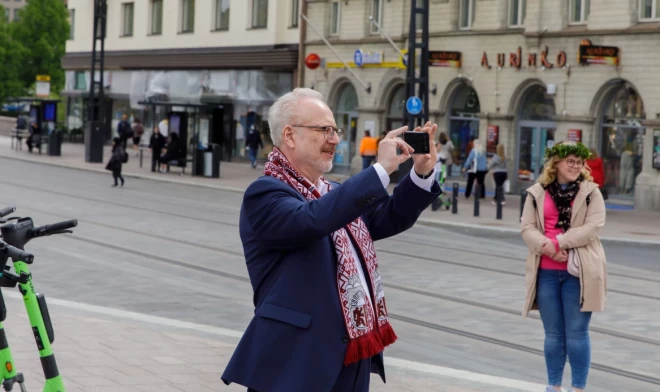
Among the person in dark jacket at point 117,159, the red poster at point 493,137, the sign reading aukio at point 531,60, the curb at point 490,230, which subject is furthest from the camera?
the red poster at point 493,137

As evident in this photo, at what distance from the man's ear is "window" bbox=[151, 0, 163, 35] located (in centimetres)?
5022

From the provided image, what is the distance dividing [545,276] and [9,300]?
5.31 meters

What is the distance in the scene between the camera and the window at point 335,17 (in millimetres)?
41769

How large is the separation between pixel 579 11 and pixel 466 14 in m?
4.69

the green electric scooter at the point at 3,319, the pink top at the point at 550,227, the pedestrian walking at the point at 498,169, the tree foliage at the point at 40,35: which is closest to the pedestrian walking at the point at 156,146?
the pedestrian walking at the point at 498,169

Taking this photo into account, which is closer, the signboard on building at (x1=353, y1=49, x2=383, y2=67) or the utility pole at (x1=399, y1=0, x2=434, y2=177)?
the utility pole at (x1=399, y1=0, x2=434, y2=177)

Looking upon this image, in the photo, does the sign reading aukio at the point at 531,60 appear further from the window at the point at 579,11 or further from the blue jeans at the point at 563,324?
the blue jeans at the point at 563,324

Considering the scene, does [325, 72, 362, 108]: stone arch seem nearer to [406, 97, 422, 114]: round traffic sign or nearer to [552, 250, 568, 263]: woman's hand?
[406, 97, 422, 114]: round traffic sign

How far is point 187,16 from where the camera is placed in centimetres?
5150

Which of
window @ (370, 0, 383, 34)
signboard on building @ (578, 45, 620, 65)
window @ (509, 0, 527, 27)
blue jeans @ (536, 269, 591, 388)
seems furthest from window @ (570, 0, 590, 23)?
blue jeans @ (536, 269, 591, 388)

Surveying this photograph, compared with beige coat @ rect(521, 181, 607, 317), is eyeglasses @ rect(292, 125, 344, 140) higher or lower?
higher

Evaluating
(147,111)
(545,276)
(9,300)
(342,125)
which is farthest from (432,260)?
(147,111)

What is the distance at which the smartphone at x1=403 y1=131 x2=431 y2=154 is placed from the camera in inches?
176

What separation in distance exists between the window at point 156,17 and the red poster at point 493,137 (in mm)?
23092
